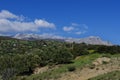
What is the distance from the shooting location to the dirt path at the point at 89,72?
38.4m

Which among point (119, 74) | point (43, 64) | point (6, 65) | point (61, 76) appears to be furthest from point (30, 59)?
point (119, 74)

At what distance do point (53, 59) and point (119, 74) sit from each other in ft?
70.4

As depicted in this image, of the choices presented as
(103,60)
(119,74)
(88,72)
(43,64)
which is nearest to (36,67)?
(43,64)

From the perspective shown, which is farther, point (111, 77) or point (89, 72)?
point (89, 72)

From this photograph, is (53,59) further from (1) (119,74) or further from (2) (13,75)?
(1) (119,74)

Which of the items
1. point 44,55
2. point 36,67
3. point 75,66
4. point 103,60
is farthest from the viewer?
point 44,55

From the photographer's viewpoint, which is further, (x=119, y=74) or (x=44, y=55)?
(x=44, y=55)

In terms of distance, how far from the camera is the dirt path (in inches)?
1512

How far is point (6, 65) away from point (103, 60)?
2171cm

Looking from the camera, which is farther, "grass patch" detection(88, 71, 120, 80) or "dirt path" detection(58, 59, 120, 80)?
"dirt path" detection(58, 59, 120, 80)

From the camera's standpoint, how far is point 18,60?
60.2m

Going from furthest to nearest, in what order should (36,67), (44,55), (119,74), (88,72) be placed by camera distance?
(44,55)
(36,67)
(88,72)
(119,74)

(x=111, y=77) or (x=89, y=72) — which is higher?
(x=89, y=72)

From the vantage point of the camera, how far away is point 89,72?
39.5 m
